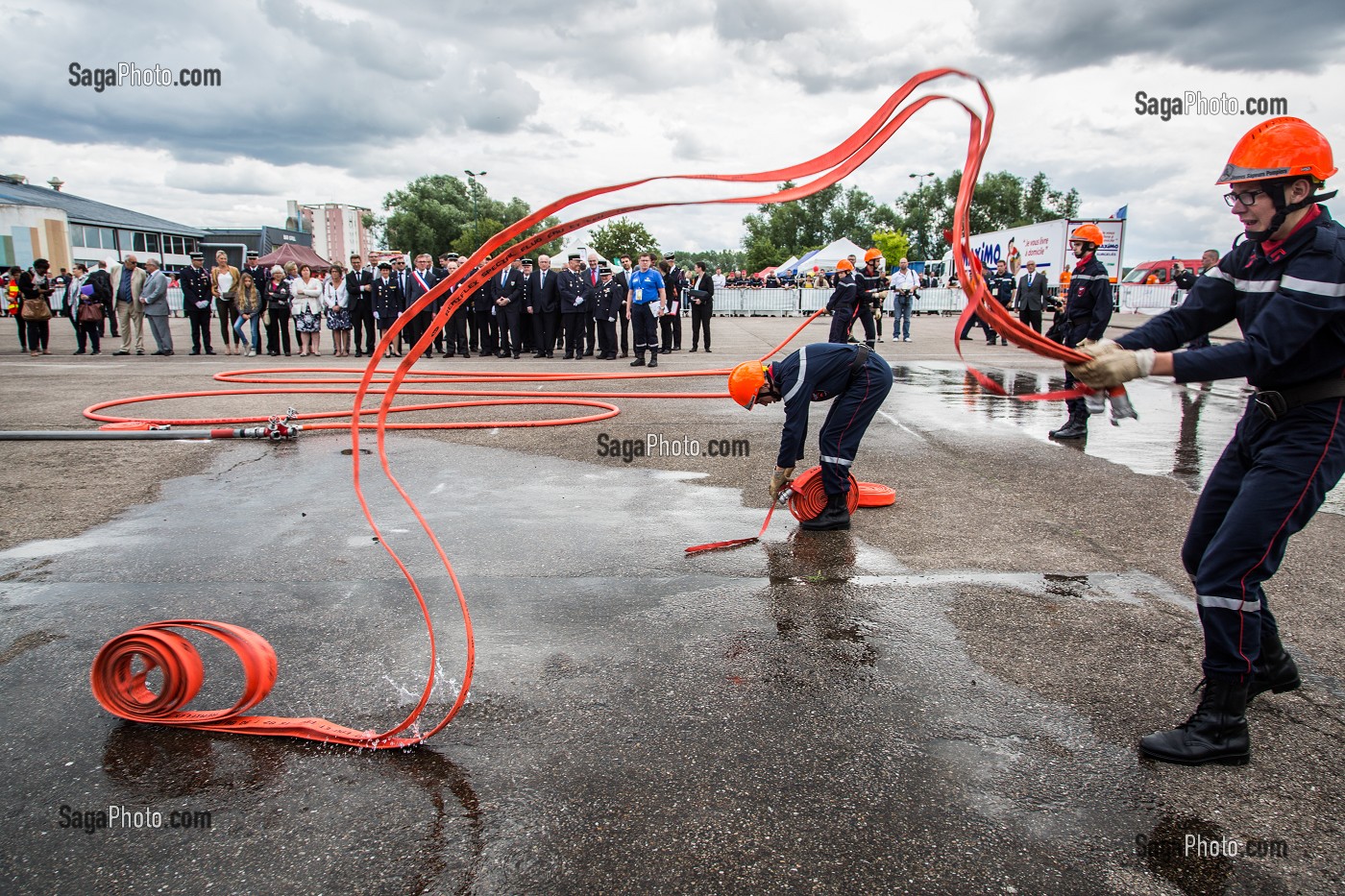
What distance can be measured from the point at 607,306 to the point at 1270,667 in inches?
553

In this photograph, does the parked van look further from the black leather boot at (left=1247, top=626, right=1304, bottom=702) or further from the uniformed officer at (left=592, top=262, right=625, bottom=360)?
the black leather boot at (left=1247, top=626, right=1304, bottom=702)

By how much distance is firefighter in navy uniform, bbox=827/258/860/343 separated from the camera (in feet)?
43.2

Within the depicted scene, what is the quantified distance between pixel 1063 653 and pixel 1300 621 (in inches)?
52.9

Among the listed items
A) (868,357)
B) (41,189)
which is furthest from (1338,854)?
(41,189)

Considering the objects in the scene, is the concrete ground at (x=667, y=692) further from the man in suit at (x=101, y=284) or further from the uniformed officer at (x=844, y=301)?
the man in suit at (x=101, y=284)

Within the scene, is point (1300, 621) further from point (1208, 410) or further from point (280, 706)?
point (1208, 410)

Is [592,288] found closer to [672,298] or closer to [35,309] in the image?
[672,298]

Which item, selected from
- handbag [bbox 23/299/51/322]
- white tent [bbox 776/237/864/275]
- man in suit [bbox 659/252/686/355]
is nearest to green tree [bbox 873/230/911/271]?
white tent [bbox 776/237/864/275]

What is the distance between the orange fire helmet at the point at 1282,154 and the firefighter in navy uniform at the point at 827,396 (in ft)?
8.19

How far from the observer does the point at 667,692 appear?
333 cm

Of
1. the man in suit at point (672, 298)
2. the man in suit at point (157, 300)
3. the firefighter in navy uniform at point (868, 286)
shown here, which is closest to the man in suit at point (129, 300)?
the man in suit at point (157, 300)

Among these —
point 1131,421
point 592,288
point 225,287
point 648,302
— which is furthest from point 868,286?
point 225,287

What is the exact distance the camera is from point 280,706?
10.5 feet

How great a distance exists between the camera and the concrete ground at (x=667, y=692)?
2383 millimetres
